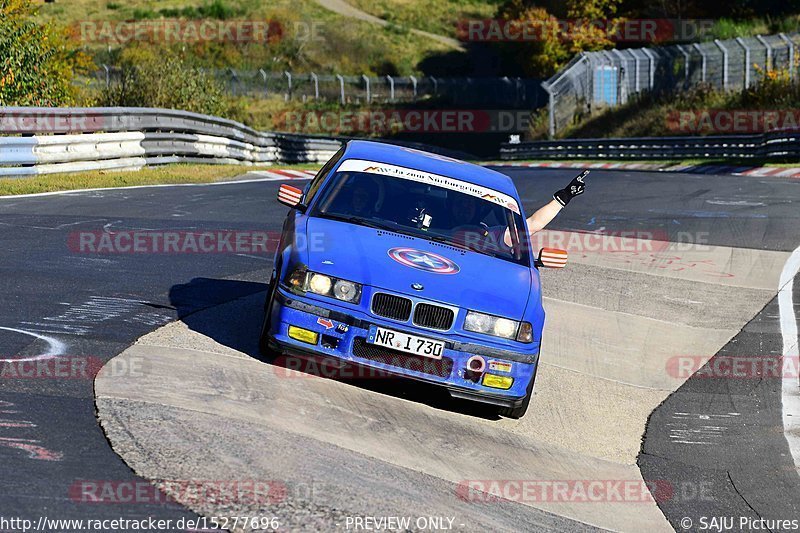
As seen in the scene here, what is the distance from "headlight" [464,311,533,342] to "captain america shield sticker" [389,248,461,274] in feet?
1.37

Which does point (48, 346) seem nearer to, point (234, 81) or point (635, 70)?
point (635, 70)

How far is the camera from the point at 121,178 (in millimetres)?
18047

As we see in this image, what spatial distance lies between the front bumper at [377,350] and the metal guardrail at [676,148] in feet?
79.5

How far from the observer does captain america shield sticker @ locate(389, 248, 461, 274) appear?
23.5 ft

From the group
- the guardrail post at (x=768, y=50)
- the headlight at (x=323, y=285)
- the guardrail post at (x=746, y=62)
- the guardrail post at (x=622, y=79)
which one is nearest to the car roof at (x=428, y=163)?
the headlight at (x=323, y=285)

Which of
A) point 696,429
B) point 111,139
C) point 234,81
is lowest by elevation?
point 696,429

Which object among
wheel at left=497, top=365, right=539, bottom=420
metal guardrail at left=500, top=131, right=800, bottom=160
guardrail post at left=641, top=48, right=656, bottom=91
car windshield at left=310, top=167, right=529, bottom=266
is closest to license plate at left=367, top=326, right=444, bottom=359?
wheel at left=497, top=365, right=539, bottom=420

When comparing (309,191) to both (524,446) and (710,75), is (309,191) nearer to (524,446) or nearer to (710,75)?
(524,446)

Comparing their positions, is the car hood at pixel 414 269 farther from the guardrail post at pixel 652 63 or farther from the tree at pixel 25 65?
the guardrail post at pixel 652 63

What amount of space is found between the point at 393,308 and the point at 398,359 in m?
0.32

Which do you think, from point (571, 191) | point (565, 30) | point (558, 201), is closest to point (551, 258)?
point (571, 191)

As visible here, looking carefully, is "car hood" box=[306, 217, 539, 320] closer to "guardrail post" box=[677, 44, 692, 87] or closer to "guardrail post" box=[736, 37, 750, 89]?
"guardrail post" box=[736, 37, 750, 89]

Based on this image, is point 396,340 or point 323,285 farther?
point 323,285

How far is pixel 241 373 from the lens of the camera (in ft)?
22.6
